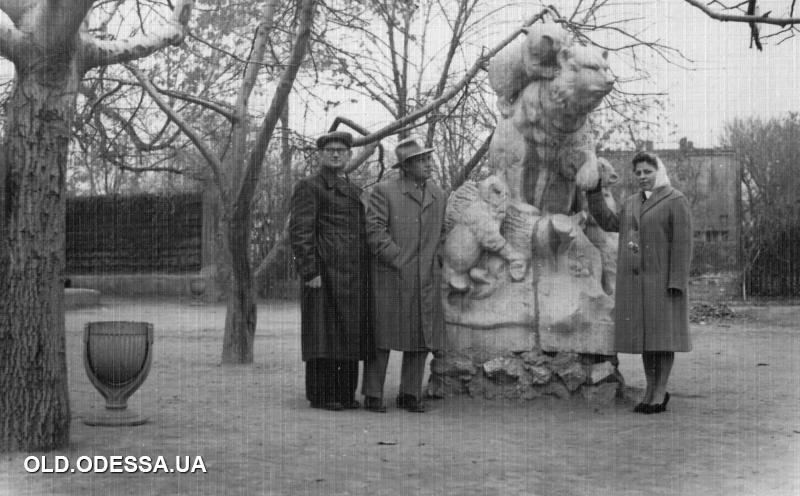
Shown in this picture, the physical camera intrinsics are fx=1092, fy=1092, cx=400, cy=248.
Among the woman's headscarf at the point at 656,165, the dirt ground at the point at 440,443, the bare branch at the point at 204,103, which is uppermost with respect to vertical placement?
the bare branch at the point at 204,103

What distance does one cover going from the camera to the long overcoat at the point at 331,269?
317 inches

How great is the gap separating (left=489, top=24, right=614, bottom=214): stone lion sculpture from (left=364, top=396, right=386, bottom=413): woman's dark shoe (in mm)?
1928

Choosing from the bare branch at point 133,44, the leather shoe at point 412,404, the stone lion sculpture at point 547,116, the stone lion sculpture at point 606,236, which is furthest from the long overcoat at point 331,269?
the stone lion sculpture at point 606,236

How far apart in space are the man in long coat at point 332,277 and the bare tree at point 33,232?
219 centimetres

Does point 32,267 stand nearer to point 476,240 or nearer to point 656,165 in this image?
point 476,240

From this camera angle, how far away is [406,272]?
26.1 feet

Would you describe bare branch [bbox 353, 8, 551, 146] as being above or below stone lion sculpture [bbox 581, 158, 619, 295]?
above

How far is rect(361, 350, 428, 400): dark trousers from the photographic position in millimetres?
8039

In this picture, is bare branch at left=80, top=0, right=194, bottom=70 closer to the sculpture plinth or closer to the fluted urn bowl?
the fluted urn bowl

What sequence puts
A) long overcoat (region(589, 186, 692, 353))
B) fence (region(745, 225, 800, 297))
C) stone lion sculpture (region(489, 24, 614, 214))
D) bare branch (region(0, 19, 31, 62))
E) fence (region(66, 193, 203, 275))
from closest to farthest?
1. bare branch (region(0, 19, 31, 62))
2. long overcoat (region(589, 186, 692, 353))
3. stone lion sculpture (region(489, 24, 614, 214))
4. fence (region(745, 225, 800, 297))
5. fence (region(66, 193, 203, 275))

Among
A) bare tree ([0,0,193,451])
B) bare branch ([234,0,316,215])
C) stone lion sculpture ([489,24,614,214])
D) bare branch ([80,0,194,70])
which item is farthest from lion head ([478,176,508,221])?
bare tree ([0,0,193,451])

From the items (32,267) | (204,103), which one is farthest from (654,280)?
(204,103)

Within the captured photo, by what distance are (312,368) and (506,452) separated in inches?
88.7

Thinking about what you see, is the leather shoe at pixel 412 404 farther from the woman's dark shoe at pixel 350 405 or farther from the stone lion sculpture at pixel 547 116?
the stone lion sculpture at pixel 547 116
